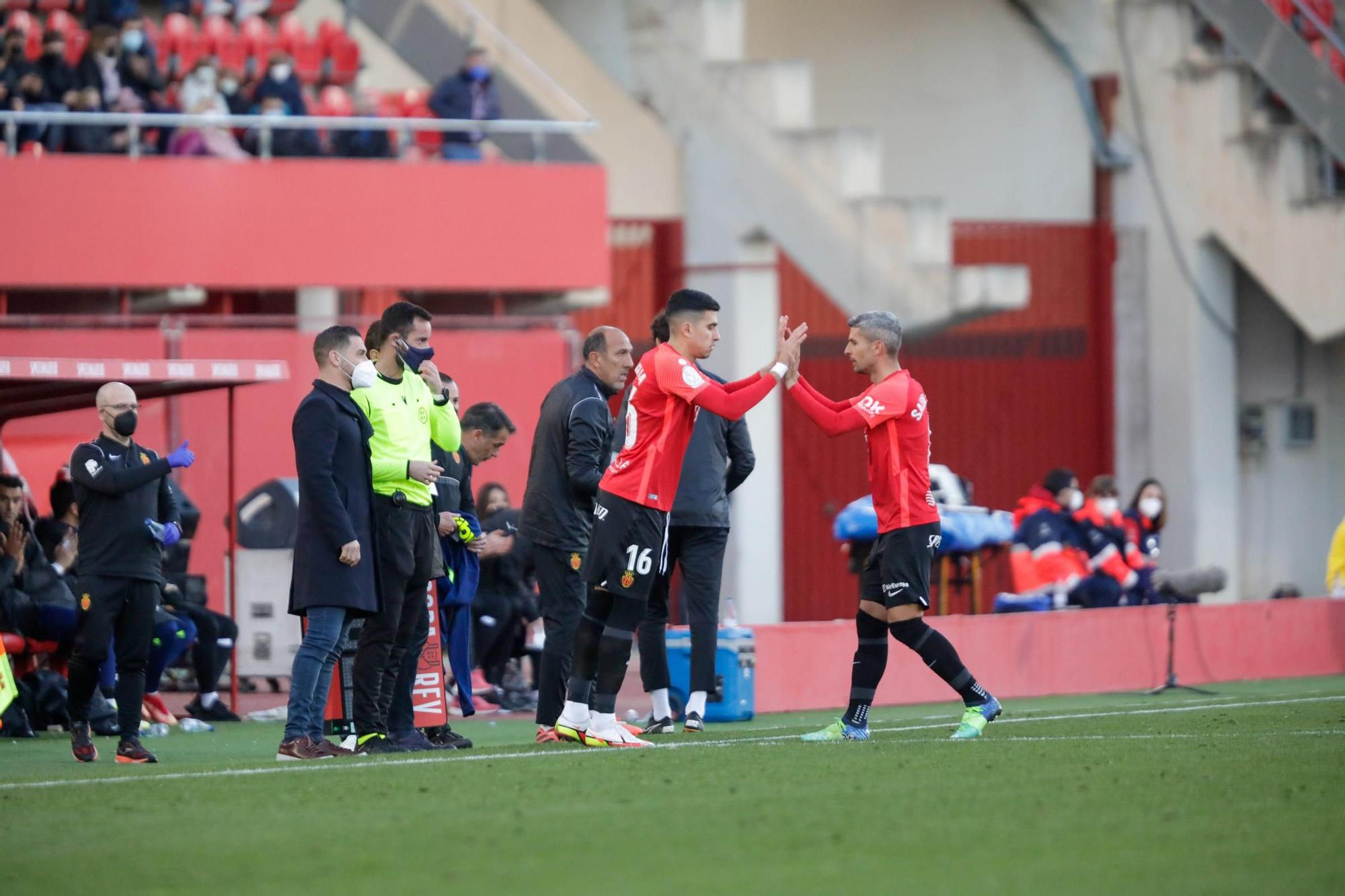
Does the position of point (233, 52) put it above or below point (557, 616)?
above

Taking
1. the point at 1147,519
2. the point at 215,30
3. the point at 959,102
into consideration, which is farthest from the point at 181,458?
the point at 959,102

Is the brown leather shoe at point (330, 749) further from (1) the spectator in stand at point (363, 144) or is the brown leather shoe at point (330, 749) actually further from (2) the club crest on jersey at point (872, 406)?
(1) the spectator in stand at point (363, 144)

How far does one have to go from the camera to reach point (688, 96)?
76.2 feet

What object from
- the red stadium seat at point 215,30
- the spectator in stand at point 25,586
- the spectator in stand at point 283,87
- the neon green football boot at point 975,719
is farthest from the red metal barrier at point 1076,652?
the red stadium seat at point 215,30

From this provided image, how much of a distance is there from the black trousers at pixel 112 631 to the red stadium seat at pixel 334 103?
10.0 metres

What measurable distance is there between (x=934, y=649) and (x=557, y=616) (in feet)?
6.35

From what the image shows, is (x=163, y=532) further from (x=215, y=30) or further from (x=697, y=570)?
(x=215, y=30)

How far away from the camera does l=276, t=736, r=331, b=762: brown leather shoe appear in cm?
949

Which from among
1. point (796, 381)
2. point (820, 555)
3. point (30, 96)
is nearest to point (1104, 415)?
point (820, 555)

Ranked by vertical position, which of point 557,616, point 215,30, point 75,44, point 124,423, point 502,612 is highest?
point 215,30

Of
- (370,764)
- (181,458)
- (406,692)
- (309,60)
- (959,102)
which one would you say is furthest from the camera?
(959,102)

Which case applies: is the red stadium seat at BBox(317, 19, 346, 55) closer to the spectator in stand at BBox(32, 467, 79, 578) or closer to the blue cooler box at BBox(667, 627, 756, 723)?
the spectator in stand at BBox(32, 467, 79, 578)

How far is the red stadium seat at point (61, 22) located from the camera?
1911cm

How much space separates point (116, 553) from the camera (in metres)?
10.5
